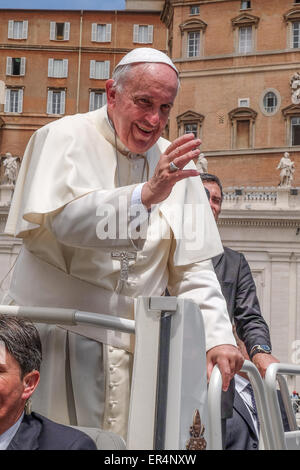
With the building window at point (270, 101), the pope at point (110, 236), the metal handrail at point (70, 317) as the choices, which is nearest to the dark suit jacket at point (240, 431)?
the pope at point (110, 236)

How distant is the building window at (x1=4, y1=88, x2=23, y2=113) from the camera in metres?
37.2

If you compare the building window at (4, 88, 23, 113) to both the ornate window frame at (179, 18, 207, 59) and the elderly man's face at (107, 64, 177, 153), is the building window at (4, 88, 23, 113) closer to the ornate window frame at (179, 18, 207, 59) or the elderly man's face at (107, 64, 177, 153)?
the ornate window frame at (179, 18, 207, 59)

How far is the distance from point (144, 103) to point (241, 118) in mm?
31126

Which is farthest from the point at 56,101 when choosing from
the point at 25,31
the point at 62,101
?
the point at 25,31

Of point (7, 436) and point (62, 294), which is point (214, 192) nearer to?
point (62, 294)

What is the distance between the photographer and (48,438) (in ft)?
5.71

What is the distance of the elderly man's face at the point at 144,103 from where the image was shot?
2273 mm

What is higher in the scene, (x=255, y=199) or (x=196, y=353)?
(x=255, y=199)

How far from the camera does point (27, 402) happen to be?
5.92 feet

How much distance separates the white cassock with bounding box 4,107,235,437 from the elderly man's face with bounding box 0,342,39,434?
14.6 inches

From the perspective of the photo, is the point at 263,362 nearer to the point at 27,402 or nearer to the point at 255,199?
the point at 27,402

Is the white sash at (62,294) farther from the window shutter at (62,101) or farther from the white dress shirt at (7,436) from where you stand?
the window shutter at (62,101)
